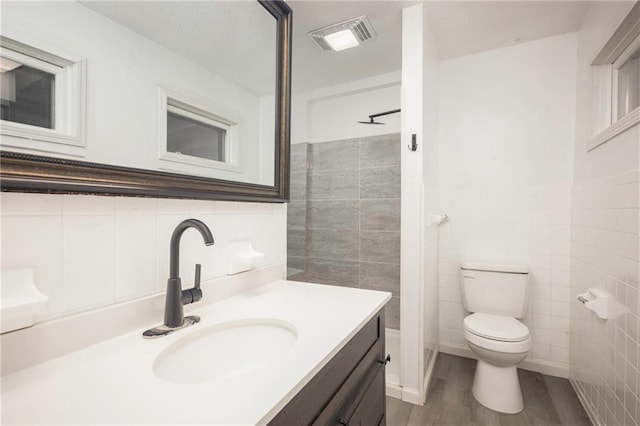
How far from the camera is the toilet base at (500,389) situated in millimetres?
1659

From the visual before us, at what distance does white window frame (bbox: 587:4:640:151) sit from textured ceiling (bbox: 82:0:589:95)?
382 mm

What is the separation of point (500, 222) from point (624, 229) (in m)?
0.92

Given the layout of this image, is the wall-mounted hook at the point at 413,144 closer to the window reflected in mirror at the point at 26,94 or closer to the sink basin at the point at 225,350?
the sink basin at the point at 225,350

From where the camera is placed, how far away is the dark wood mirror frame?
570 mm

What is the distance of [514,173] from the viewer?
2.16 meters

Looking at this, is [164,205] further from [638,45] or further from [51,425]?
[638,45]

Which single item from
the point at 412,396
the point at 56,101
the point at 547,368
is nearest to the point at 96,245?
the point at 56,101

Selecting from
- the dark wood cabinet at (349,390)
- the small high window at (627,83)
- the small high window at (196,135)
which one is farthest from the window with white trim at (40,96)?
the small high window at (627,83)

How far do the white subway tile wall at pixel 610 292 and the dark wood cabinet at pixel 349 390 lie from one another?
104 cm

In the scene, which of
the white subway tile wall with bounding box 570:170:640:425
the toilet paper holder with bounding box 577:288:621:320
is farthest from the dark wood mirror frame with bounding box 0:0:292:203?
the toilet paper holder with bounding box 577:288:621:320

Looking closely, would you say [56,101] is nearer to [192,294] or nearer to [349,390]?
[192,294]

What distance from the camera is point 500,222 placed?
219 centimetres

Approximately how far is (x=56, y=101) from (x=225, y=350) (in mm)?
737

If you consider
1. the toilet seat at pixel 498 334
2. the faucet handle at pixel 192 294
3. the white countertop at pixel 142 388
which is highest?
the faucet handle at pixel 192 294
